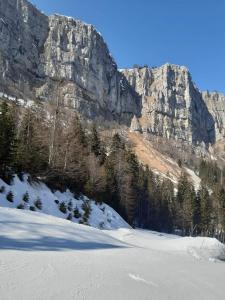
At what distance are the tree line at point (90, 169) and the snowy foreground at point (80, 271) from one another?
16.5 m

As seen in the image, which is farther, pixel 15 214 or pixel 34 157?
pixel 34 157

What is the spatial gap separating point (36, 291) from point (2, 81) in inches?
6536

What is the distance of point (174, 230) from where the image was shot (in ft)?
294

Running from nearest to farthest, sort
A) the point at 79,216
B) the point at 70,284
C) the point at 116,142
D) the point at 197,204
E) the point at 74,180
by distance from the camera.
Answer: the point at 70,284 < the point at 79,216 < the point at 74,180 < the point at 116,142 < the point at 197,204

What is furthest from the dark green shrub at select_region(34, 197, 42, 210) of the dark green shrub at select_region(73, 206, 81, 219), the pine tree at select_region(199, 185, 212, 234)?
the pine tree at select_region(199, 185, 212, 234)

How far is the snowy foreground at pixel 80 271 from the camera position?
450 centimetres

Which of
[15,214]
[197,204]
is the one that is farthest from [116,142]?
[15,214]

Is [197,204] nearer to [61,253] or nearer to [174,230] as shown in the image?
[174,230]

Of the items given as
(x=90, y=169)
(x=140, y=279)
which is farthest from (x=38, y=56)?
(x=140, y=279)

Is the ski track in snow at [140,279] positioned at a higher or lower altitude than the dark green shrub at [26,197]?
lower

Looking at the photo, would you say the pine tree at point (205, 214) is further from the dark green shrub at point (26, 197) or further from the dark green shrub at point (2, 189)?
the dark green shrub at point (2, 189)

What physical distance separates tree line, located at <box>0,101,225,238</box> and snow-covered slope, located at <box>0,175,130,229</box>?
3.57 feet

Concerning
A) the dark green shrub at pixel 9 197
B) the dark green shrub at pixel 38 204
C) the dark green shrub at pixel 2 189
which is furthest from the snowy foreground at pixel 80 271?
the dark green shrub at pixel 38 204

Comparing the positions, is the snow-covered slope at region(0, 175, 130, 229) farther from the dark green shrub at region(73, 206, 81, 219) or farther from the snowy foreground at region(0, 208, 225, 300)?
the snowy foreground at region(0, 208, 225, 300)
